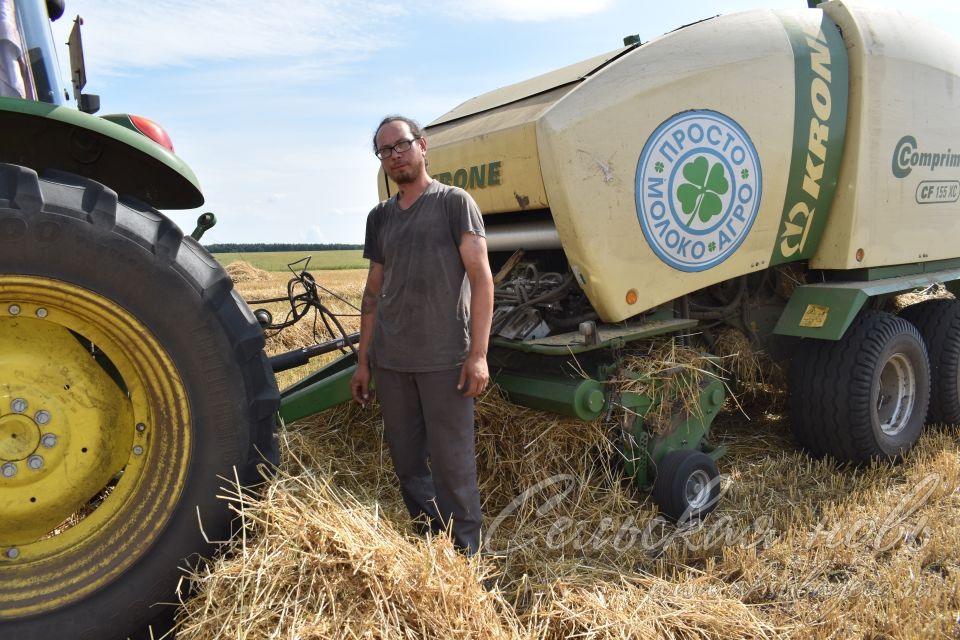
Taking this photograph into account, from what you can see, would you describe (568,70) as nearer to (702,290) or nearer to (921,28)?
(702,290)

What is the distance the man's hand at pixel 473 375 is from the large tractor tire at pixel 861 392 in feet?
7.72

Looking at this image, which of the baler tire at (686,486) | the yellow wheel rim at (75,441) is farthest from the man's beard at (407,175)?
the baler tire at (686,486)

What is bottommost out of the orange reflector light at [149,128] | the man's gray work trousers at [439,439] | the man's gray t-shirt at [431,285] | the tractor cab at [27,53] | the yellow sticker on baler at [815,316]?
the man's gray work trousers at [439,439]

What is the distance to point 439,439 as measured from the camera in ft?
8.34

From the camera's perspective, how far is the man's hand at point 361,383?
2834 mm

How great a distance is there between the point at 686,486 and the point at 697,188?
1373mm

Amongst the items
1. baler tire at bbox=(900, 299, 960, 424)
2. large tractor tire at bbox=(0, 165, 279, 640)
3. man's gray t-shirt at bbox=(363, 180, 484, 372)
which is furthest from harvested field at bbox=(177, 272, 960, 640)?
man's gray t-shirt at bbox=(363, 180, 484, 372)

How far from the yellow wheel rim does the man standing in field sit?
77 cm

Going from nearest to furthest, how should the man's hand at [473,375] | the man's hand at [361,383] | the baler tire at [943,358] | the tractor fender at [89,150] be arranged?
the tractor fender at [89,150]
the man's hand at [473,375]
the man's hand at [361,383]
the baler tire at [943,358]

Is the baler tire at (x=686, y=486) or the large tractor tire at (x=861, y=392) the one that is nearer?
the baler tire at (x=686, y=486)

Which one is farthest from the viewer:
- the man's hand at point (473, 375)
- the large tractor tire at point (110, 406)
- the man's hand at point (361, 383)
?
the man's hand at point (361, 383)

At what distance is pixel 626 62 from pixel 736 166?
2.44 ft

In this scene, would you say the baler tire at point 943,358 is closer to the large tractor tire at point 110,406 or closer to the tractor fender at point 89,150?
the large tractor tire at point 110,406

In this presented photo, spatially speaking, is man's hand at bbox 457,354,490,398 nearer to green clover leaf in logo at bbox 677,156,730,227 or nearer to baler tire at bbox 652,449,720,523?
baler tire at bbox 652,449,720,523
